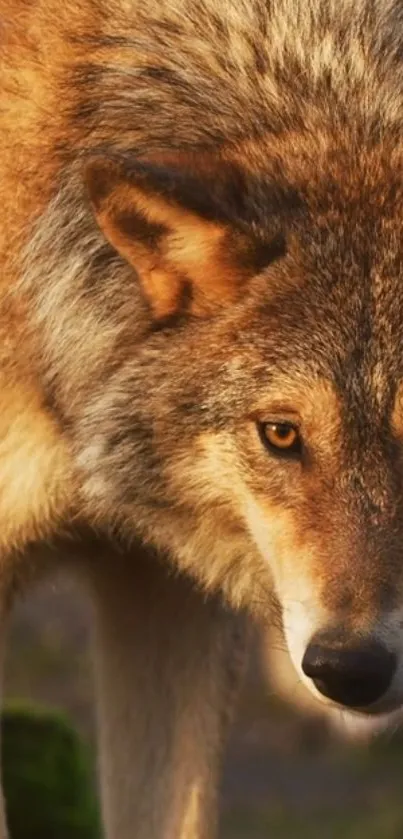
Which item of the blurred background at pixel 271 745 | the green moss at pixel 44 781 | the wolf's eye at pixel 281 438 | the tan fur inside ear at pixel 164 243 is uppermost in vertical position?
the tan fur inside ear at pixel 164 243

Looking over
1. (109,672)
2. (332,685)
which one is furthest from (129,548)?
(332,685)

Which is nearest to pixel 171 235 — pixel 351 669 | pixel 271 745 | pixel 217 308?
pixel 217 308

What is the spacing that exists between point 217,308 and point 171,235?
0.24 metres

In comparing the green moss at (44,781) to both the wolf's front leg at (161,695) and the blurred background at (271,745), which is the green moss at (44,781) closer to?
the wolf's front leg at (161,695)

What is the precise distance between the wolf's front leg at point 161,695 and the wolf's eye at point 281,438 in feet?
4.14

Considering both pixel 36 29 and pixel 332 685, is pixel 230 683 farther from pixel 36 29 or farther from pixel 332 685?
pixel 36 29

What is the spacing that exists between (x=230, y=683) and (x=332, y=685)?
1.58 meters

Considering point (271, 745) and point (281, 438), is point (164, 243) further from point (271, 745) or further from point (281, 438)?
point (271, 745)

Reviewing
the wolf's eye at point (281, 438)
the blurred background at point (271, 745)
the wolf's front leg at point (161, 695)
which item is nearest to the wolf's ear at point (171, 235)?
the wolf's eye at point (281, 438)

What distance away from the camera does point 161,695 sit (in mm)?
6480

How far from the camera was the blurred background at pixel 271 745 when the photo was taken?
12289 mm

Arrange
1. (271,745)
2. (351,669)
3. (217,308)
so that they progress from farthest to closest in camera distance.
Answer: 1. (271,745)
2. (217,308)
3. (351,669)

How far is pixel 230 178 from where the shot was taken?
17.2 feet

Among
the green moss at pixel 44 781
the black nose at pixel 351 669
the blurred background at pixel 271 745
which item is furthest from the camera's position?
the blurred background at pixel 271 745
